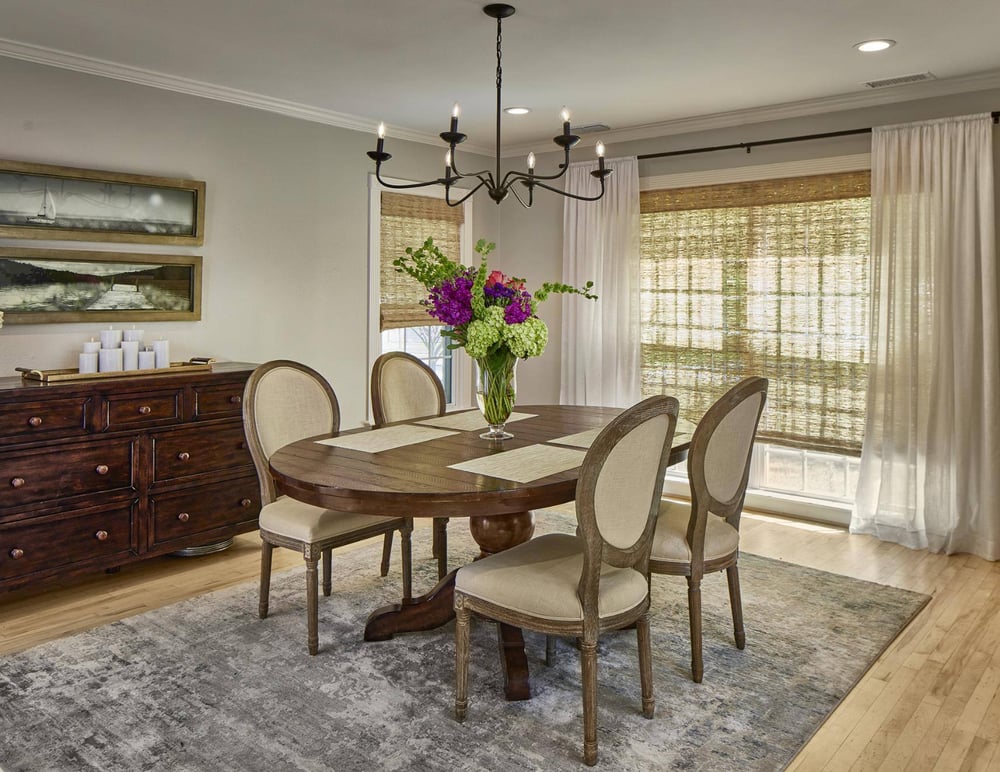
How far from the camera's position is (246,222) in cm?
453

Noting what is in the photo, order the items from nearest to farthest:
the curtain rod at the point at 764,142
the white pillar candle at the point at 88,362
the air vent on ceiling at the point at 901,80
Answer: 1. the white pillar candle at the point at 88,362
2. the air vent on ceiling at the point at 901,80
3. the curtain rod at the point at 764,142

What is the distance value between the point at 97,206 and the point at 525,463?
2589 millimetres

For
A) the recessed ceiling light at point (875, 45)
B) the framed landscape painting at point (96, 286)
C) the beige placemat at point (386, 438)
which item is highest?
the recessed ceiling light at point (875, 45)

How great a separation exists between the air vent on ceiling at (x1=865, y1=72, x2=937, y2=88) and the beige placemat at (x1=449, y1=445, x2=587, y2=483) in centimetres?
276

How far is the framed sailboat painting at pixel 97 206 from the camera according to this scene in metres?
3.59

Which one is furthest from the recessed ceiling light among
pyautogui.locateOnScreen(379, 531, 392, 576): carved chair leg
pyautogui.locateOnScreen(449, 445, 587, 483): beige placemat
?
pyautogui.locateOnScreen(379, 531, 392, 576): carved chair leg

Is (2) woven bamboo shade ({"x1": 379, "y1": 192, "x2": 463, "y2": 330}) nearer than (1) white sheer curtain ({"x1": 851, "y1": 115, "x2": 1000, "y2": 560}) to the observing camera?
No

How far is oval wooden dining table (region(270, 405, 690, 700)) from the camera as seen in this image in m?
2.32

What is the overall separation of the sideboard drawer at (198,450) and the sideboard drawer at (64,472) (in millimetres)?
153

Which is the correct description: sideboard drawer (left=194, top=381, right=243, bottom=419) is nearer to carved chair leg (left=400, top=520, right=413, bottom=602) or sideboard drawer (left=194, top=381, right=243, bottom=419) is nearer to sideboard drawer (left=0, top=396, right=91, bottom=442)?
sideboard drawer (left=0, top=396, right=91, bottom=442)

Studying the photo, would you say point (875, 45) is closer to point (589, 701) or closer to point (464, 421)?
point (464, 421)

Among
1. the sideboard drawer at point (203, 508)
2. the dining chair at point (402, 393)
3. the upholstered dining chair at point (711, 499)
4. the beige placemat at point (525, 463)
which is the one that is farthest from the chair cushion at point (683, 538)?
the sideboard drawer at point (203, 508)

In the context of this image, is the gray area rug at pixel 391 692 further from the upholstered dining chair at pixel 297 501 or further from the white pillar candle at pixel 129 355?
the white pillar candle at pixel 129 355

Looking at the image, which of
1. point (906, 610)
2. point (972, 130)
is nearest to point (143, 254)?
point (906, 610)
